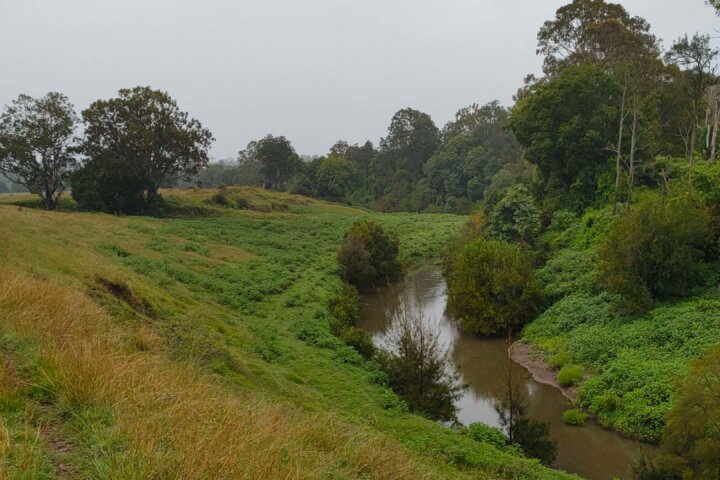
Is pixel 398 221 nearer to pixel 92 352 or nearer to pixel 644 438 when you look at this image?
pixel 644 438

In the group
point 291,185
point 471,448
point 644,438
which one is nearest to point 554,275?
point 644,438

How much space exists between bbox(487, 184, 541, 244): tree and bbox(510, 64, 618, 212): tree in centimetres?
378

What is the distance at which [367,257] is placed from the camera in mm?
36812

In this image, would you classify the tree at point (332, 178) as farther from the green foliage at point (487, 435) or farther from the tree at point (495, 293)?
the green foliage at point (487, 435)

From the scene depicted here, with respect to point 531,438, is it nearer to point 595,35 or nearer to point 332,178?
point 595,35

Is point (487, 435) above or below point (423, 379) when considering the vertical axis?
below

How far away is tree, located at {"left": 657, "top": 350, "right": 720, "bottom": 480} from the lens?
11258mm

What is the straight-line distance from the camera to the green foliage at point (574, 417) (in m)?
18.1

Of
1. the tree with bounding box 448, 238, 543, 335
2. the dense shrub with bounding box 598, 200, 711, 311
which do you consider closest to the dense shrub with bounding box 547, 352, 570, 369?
the dense shrub with bounding box 598, 200, 711, 311

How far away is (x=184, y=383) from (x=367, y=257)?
2990 centimetres

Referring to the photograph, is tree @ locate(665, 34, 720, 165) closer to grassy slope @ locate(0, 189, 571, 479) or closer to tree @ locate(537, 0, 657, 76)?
tree @ locate(537, 0, 657, 76)

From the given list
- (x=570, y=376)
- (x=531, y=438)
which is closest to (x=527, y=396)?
(x=570, y=376)

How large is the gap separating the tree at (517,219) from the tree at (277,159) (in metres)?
65.1

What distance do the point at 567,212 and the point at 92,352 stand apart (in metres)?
37.1
